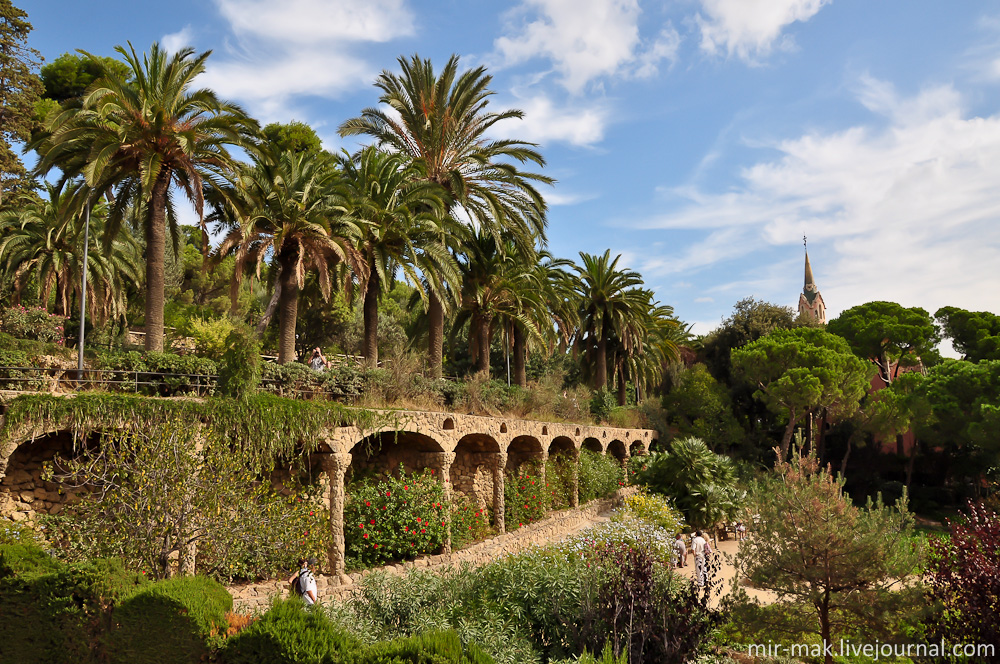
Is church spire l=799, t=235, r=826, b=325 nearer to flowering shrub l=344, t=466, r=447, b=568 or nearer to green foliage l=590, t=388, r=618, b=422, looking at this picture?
green foliage l=590, t=388, r=618, b=422

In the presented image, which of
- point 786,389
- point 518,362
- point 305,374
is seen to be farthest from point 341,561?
point 786,389

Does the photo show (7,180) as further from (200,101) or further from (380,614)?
(380,614)

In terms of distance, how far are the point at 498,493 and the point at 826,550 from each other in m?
11.2

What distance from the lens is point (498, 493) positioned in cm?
1770

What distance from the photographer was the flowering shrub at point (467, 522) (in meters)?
15.4

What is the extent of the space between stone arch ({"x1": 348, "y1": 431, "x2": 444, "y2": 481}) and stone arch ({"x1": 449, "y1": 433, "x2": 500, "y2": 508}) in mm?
2453

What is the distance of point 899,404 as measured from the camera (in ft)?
95.3

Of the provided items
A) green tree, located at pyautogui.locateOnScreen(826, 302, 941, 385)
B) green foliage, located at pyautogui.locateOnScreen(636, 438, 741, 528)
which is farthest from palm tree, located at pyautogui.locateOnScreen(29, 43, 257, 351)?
green tree, located at pyautogui.locateOnScreen(826, 302, 941, 385)

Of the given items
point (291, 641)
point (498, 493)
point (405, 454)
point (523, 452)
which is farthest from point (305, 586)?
point (523, 452)

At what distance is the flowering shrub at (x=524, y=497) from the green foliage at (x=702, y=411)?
1451 centimetres

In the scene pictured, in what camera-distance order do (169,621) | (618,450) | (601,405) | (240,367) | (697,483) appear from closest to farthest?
(169,621) → (240,367) → (697,483) → (601,405) → (618,450)

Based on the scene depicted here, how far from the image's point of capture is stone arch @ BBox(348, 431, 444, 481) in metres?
14.8

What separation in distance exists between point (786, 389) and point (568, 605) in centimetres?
2373

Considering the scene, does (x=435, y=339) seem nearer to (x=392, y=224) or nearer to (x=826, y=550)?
(x=392, y=224)
